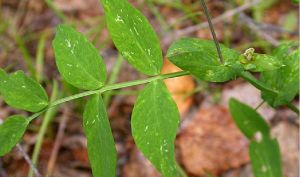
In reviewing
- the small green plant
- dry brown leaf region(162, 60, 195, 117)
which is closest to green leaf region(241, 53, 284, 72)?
the small green plant

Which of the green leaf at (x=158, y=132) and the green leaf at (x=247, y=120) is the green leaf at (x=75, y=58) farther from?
the green leaf at (x=247, y=120)

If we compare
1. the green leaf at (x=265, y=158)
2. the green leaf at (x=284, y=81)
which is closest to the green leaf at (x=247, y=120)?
the green leaf at (x=265, y=158)

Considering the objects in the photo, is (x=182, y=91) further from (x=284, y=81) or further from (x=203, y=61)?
(x=203, y=61)

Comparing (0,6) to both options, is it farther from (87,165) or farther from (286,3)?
(286,3)

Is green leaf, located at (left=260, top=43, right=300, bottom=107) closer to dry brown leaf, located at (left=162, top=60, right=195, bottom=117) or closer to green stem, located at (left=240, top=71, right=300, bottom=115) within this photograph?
green stem, located at (left=240, top=71, right=300, bottom=115)

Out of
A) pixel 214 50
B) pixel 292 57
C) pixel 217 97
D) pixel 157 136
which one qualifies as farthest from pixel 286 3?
pixel 157 136
